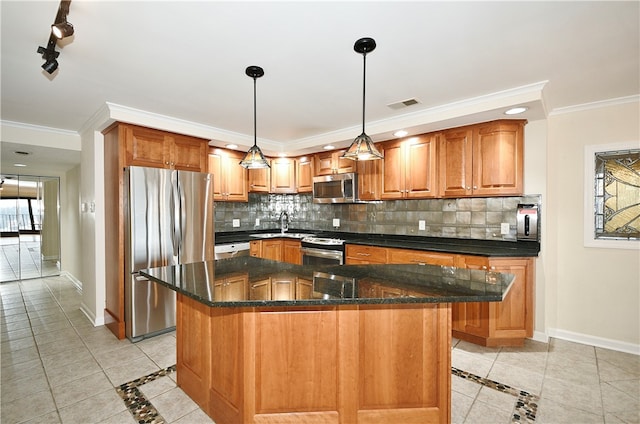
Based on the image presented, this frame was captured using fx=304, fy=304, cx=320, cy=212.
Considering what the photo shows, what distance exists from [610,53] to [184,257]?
162 inches

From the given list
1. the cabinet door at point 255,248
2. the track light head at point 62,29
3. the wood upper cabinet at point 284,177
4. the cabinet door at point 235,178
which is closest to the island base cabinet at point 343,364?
the track light head at point 62,29

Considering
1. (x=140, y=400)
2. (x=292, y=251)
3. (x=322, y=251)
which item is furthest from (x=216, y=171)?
(x=140, y=400)

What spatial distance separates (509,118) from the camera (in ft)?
9.92

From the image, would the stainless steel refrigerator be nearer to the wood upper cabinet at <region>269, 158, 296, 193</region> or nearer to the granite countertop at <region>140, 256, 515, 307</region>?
the granite countertop at <region>140, 256, 515, 307</region>

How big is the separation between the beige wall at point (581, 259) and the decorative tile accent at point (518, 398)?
127 cm

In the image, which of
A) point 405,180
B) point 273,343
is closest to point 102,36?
point 273,343

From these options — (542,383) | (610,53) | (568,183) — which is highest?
(610,53)

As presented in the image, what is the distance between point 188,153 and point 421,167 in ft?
9.29

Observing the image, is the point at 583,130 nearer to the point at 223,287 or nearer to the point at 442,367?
the point at 442,367

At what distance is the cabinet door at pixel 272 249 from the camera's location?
4578 mm

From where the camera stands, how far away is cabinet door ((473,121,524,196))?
311 centimetres

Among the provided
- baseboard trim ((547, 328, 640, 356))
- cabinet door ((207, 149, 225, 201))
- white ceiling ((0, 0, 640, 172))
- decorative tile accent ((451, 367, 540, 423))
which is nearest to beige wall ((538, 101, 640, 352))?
baseboard trim ((547, 328, 640, 356))

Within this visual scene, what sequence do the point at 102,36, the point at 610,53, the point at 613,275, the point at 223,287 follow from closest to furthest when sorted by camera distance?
the point at 223,287 < the point at 102,36 < the point at 610,53 < the point at 613,275

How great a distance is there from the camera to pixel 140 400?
2170mm
